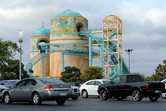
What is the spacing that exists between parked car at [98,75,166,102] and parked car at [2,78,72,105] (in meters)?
5.36

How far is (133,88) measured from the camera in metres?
22.9

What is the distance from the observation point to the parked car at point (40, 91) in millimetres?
18422

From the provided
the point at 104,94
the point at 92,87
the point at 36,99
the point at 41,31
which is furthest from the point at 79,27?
the point at 36,99

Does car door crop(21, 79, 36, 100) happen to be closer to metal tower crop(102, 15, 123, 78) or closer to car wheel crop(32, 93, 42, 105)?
car wheel crop(32, 93, 42, 105)

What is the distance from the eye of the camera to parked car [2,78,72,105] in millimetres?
18422

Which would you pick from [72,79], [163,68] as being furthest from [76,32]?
[163,68]

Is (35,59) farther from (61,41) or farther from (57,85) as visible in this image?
(57,85)

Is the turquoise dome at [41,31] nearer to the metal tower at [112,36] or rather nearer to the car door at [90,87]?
the metal tower at [112,36]

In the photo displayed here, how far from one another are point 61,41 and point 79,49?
5042mm

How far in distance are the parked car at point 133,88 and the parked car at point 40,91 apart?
17.6 feet

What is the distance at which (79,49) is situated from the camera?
92.8 metres

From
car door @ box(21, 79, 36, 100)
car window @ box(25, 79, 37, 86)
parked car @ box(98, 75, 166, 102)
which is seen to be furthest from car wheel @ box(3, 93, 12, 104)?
parked car @ box(98, 75, 166, 102)

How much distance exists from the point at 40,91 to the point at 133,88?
6825mm

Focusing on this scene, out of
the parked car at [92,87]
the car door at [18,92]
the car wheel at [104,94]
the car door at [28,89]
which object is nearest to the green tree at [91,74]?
the parked car at [92,87]
